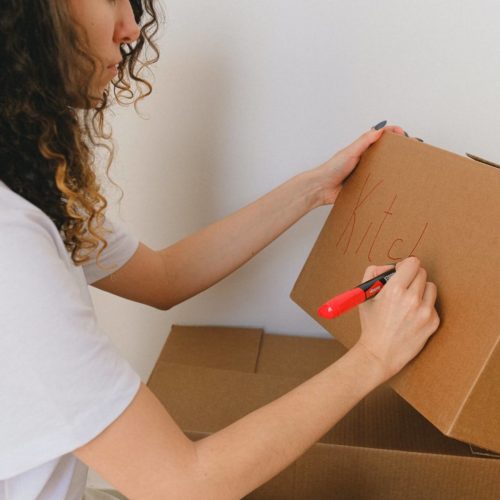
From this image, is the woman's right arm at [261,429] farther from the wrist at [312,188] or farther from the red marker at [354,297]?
the wrist at [312,188]

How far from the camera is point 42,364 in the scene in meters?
0.44

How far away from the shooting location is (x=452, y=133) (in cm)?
84

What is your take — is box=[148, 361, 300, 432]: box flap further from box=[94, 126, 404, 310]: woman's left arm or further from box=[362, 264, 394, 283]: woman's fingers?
box=[362, 264, 394, 283]: woman's fingers

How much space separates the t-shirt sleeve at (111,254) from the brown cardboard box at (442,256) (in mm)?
247

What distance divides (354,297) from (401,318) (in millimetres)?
46

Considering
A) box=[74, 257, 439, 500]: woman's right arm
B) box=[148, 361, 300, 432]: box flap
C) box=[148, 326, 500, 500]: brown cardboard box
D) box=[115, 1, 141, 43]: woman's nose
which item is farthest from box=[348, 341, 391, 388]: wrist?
box=[115, 1, 141, 43]: woman's nose

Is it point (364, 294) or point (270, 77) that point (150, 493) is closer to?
→ point (364, 294)

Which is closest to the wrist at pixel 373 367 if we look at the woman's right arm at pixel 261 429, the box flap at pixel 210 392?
the woman's right arm at pixel 261 429

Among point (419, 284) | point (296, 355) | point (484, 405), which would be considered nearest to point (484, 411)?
point (484, 405)

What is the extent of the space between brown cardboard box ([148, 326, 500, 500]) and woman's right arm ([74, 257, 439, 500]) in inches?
5.1

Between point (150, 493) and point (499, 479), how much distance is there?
0.37 metres

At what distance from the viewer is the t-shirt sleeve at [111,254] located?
0.73 m

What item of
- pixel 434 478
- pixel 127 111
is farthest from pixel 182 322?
pixel 434 478

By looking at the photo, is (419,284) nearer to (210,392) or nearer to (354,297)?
(354,297)
